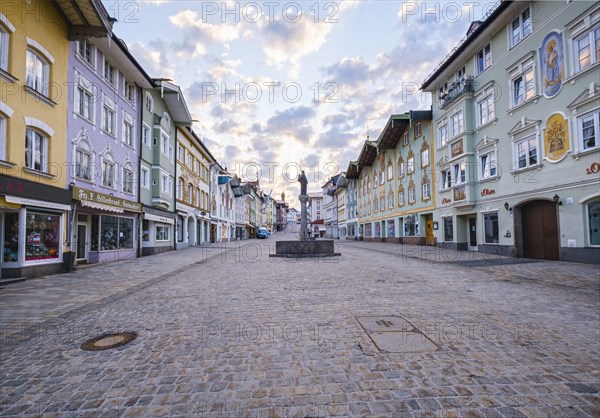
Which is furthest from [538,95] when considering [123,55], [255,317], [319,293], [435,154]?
[123,55]

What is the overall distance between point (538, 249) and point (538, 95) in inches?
304

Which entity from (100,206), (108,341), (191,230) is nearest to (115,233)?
(100,206)

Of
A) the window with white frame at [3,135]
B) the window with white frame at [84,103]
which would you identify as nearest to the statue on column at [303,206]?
the window with white frame at [84,103]

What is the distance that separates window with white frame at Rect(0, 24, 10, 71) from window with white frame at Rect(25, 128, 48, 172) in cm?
212

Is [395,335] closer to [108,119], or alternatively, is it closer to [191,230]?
[108,119]

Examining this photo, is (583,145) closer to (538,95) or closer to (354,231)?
(538,95)

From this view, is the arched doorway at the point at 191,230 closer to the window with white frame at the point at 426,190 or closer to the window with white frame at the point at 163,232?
the window with white frame at the point at 163,232

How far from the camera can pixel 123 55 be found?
1786cm

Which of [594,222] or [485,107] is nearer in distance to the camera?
[594,222]

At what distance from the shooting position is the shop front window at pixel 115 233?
1741 cm

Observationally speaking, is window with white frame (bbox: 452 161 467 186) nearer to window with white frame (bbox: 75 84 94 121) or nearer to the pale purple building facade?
the pale purple building facade

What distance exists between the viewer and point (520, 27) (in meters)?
17.9

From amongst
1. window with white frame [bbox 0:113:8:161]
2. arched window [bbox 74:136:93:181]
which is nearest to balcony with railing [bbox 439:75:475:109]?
arched window [bbox 74:136:93:181]

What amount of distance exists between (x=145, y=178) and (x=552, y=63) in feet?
80.0
